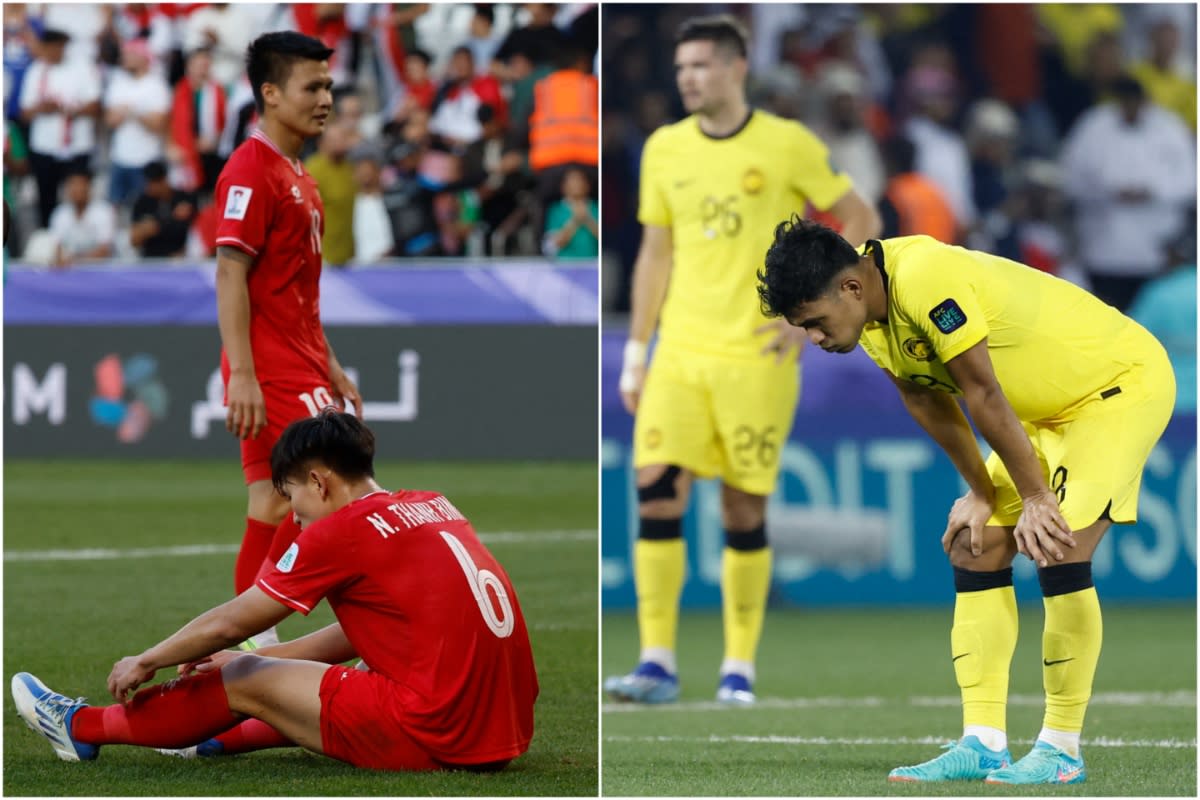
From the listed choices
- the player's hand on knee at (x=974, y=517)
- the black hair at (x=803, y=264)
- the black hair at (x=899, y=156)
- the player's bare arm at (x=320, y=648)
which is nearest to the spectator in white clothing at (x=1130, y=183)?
the black hair at (x=899, y=156)

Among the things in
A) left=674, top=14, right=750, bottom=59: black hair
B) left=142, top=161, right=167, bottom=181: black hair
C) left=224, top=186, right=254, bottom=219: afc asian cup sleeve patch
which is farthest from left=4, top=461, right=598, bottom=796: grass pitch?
left=142, top=161, right=167, bottom=181: black hair

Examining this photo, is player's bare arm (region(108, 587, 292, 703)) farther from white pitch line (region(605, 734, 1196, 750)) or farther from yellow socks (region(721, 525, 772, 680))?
yellow socks (region(721, 525, 772, 680))

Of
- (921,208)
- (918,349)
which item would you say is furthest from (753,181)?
(921,208)

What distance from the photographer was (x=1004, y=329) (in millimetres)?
3967

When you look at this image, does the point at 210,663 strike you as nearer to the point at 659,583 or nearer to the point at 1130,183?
the point at 659,583

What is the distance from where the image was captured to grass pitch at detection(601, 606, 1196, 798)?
4055 mm

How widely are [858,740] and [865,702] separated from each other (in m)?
1.03

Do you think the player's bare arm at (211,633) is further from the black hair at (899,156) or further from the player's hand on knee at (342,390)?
the black hair at (899,156)

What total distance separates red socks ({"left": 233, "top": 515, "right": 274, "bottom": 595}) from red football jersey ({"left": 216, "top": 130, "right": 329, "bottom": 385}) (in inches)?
15.3

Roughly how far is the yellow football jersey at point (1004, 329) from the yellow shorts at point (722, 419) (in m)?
2.09

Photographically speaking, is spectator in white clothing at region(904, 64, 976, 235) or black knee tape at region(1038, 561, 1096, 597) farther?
spectator in white clothing at region(904, 64, 976, 235)

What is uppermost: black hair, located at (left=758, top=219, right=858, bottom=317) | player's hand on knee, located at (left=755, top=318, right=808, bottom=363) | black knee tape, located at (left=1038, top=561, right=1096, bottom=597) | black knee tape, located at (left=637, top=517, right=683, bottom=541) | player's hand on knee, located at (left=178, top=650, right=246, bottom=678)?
black hair, located at (left=758, top=219, right=858, bottom=317)

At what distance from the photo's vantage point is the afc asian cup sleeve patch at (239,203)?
449 cm

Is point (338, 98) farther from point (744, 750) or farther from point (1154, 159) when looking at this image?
point (744, 750)
